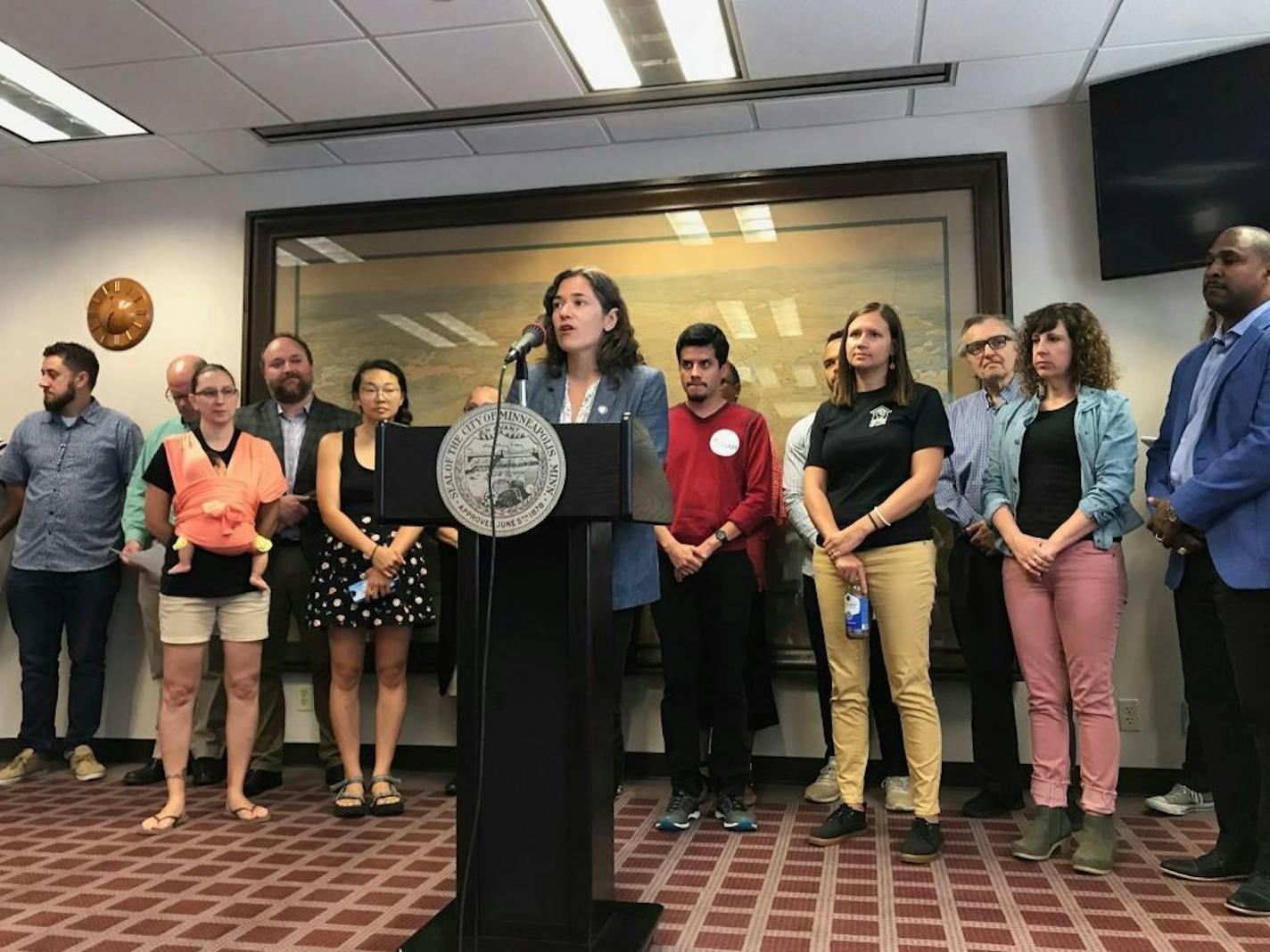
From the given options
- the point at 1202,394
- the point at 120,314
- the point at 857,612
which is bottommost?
the point at 857,612

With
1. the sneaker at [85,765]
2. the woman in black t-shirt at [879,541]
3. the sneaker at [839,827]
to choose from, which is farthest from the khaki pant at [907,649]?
the sneaker at [85,765]

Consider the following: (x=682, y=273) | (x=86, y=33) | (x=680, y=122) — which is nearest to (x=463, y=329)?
(x=682, y=273)

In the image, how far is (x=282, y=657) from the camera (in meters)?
3.75

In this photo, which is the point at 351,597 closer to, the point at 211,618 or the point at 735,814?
the point at 211,618

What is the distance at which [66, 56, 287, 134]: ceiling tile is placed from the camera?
3465 mm

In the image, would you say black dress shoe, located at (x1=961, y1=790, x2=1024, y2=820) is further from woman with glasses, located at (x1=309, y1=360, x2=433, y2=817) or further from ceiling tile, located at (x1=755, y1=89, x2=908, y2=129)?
ceiling tile, located at (x1=755, y1=89, x2=908, y2=129)

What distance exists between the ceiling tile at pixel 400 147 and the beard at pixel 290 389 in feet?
3.60

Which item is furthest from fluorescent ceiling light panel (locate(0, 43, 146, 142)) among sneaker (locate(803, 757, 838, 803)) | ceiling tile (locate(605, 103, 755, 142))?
sneaker (locate(803, 757, 838, 803))

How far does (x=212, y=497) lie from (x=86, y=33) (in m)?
1.63

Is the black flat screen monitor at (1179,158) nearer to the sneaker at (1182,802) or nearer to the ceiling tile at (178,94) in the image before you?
the sneaker at (1182,802)

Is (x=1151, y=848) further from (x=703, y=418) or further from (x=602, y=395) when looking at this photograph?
(x=602, y=395)

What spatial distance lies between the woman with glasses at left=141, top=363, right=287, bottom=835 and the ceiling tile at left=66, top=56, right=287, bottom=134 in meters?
1.14

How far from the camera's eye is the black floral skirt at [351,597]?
10.3 feet

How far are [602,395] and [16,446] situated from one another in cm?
322
